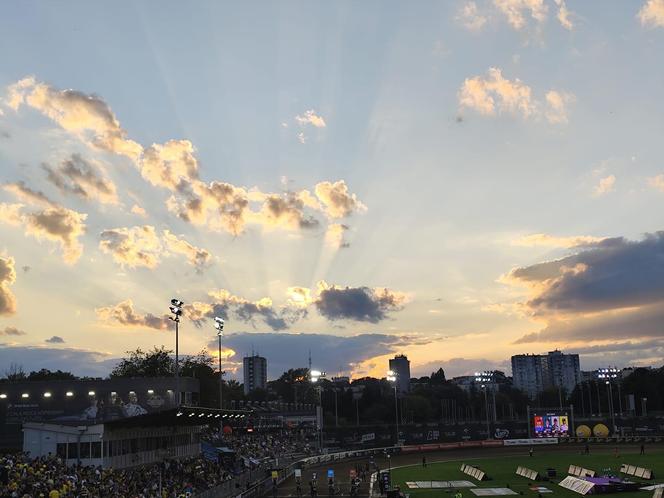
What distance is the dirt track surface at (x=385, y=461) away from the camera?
68.6 m

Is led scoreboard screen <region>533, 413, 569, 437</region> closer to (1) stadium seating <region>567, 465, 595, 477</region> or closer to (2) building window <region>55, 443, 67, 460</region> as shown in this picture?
(1) stadium seating <region>567, 465, 595, 477</region>

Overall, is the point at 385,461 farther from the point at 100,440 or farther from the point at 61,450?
the point at 61,450

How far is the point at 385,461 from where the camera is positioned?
10125 cm

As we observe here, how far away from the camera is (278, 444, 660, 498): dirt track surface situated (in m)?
68.6

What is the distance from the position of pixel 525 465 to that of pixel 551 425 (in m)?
37.5

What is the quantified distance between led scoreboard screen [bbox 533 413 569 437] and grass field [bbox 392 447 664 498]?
12.1 meters

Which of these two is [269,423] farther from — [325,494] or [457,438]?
[325,494]

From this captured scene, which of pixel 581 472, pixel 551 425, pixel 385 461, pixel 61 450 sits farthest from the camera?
pixel 551 425

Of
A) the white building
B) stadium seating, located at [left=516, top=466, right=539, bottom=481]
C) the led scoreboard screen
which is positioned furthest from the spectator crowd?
the led scoreboard screen

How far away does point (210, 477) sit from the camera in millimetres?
64812

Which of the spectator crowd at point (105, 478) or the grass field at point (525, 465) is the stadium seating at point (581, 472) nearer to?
the grass field at point (525, 465)

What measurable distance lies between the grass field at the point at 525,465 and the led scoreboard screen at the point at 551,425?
39.7 ft

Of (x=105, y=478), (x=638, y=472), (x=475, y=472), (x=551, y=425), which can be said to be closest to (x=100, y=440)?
(x=105, y=478)

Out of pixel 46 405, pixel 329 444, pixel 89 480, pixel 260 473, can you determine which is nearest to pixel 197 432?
pixel 260 473
